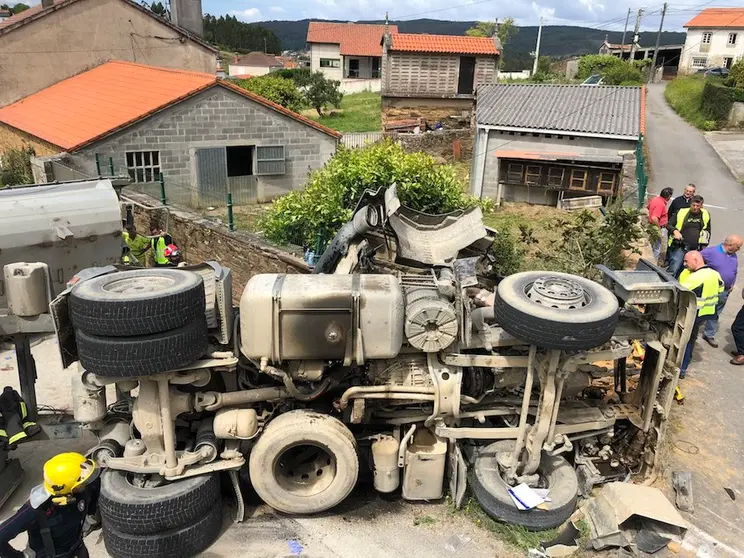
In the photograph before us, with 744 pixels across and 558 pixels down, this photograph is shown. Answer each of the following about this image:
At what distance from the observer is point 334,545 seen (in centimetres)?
525

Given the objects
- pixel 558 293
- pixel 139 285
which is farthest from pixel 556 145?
pixel 139 285

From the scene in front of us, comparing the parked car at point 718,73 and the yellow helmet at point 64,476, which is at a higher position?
the parked car at point 718,73

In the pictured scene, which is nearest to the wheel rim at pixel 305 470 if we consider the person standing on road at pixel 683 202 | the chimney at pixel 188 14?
the person standing on road at pixel 683 202

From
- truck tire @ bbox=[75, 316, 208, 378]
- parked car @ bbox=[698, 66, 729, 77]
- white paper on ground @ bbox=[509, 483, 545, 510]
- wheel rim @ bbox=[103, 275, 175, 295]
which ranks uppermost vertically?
parked car @ bbox=[698, 66, 729, 77]

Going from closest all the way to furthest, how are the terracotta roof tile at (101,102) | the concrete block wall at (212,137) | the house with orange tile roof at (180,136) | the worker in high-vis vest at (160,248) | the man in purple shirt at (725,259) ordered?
1. the man in purple shirt at (725,259)
2. the worker in high-vis vest at (160,248)
3. the house with orange tile roof at (180,136)
4. the concrete block wall at (212,137)
5. the terracotta roof tile at (101,102)

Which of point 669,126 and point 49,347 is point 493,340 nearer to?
point 49,347

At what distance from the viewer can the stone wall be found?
9508 mm

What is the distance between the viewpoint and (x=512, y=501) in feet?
17.4

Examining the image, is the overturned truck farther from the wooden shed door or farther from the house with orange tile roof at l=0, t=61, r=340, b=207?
the wooden shed door

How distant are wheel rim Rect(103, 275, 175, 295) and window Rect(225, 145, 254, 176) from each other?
1323 centimetres

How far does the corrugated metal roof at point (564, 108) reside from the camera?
18.2 m

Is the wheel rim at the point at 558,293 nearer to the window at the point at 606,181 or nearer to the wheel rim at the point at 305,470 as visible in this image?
the wheel rim at the point at 305,470

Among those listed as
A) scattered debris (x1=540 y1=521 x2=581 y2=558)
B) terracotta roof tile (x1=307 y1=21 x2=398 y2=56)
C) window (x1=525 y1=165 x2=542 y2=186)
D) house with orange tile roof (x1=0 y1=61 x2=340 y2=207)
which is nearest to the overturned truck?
scattered debris (x1=540 y1=521 x2=581 y2=558)

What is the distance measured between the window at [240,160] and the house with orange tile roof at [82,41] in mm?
8381
